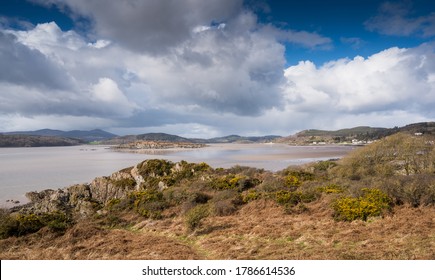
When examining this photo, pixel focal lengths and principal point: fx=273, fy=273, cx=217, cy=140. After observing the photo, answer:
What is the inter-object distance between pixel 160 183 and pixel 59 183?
2717cm

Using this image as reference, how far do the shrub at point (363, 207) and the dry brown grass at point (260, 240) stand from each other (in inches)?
21.1

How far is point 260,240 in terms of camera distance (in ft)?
41.0

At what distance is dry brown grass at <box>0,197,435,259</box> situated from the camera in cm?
1010

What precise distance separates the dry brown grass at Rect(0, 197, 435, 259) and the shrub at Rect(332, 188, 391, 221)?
536 millimetres

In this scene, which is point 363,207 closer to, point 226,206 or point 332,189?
point 332,189

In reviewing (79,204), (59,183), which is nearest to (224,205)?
(79,204)

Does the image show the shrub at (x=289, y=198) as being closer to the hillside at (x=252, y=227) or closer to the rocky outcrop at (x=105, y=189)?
the hillside at (x=252, y=227)

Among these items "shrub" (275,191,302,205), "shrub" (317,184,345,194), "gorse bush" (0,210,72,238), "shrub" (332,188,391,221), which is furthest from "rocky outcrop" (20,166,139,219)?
"shrub" (332,188,391,221)

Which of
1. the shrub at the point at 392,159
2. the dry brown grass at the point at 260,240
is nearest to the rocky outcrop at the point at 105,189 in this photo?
the dry brown grass at the point at 260,240

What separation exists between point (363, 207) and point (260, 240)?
246 inches

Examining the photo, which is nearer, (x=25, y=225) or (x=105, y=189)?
(x=25, y=225)

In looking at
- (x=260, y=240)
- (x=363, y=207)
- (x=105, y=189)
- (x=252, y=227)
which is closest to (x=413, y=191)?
(x=363, y=207)

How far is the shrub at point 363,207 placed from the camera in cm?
1420

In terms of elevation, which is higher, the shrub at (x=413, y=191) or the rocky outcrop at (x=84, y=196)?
the shrub at (x=413, y=191)
